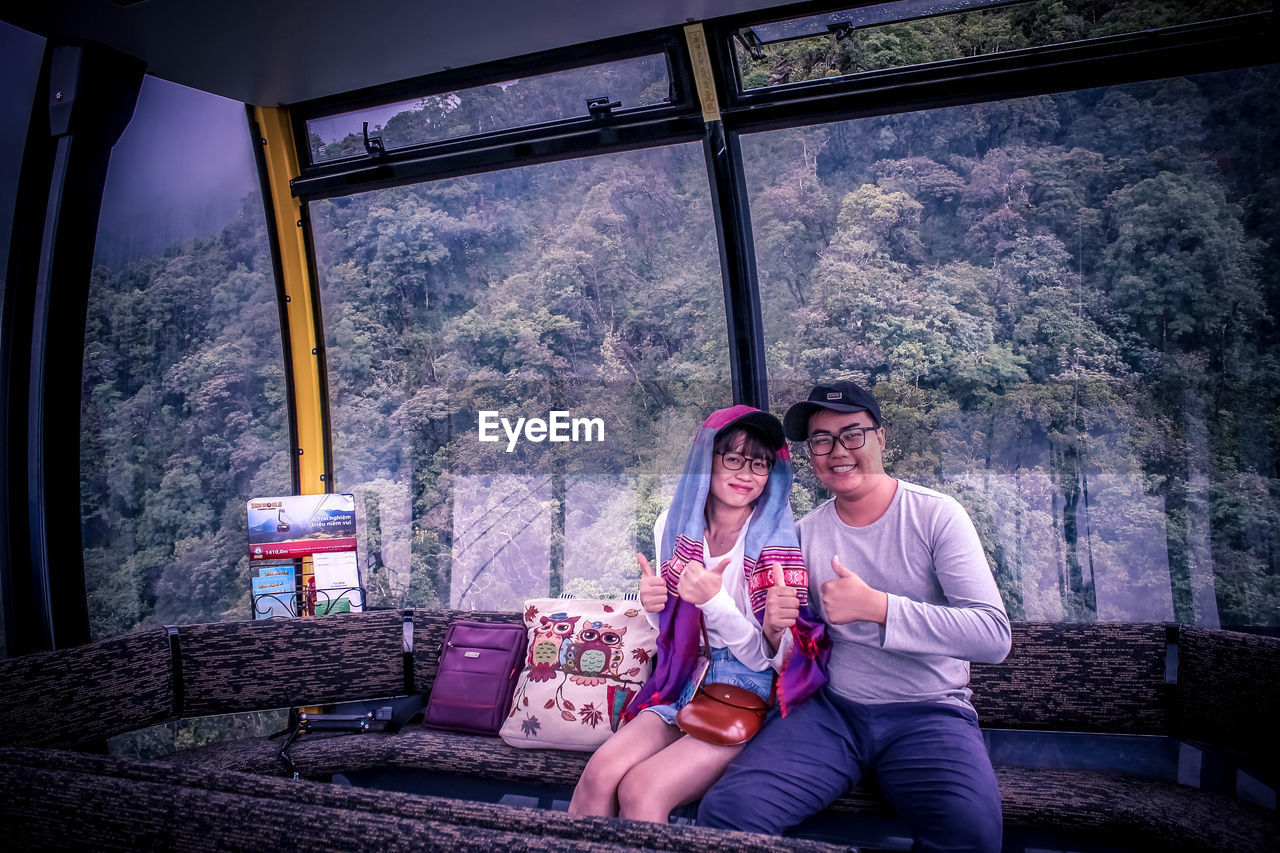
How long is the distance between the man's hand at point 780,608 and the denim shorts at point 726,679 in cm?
13

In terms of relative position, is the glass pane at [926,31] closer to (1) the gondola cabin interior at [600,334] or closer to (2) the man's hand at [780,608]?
(1) the gondola cabin interior at [600,334]

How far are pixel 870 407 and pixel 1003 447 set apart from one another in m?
0.94

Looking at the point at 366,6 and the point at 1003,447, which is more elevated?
the point at 366,6

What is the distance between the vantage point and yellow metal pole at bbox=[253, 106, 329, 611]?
11.9ft

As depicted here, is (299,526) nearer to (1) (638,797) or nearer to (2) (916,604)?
(1) (638,797)

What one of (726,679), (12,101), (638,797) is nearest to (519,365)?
(726,679)

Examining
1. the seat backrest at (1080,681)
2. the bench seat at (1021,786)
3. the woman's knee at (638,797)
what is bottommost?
the bench seat at (1021,786)

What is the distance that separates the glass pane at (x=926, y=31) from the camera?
2.50m

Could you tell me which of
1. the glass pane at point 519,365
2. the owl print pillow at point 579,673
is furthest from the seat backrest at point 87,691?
the owl print pillow at point 579,673

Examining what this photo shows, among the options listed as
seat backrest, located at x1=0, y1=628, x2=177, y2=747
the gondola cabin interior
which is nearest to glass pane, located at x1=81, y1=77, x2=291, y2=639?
the gondola cabin interior

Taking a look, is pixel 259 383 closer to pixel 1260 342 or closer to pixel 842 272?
pixel 842 272

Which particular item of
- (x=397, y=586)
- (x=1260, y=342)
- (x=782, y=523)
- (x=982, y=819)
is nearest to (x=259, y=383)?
(x=397, y=586)

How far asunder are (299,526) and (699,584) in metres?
2.00

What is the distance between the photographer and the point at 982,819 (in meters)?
1.78
